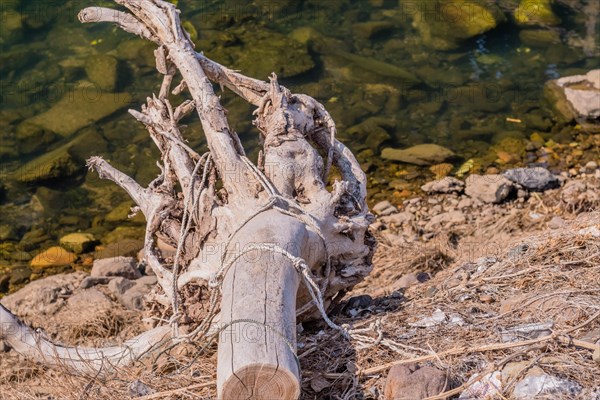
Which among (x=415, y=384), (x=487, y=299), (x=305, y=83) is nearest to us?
(x=415, y=384)

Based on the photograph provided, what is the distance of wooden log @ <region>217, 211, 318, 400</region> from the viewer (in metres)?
3.31

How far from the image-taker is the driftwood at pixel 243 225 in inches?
142

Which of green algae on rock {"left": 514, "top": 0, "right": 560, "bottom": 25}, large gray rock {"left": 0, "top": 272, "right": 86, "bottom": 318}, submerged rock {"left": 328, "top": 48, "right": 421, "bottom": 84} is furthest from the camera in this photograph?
green algae on rock {"left": 514, "top": 0, "right": 560, "bottom": 25}

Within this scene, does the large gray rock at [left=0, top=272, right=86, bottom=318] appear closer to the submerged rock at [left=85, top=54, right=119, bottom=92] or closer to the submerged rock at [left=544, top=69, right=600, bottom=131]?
the submerged rock at [left=85, top=54, right=119, bottom=92]

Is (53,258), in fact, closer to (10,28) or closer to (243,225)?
(243,225)

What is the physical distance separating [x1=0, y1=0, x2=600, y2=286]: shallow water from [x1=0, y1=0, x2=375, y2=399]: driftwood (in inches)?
124

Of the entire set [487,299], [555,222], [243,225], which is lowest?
[555,222]

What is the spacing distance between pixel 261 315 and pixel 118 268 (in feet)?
12.8

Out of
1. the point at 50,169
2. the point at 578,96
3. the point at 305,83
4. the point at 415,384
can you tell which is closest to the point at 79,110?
the point at 50,169

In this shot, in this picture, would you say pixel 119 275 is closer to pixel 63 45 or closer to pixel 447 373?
pixel 447 373

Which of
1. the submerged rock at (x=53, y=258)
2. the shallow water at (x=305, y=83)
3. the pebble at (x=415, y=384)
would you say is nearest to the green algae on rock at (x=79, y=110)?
the shallow water at (x=305, y=83)

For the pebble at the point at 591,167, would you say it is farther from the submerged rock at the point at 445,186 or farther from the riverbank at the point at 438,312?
the submerged rock at the point at 445,186

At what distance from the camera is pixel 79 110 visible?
1000cm

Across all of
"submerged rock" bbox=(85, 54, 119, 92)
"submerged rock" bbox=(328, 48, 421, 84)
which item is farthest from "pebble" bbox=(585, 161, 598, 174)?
"submerged rock" bbox=(85, 54, 119, 92)
